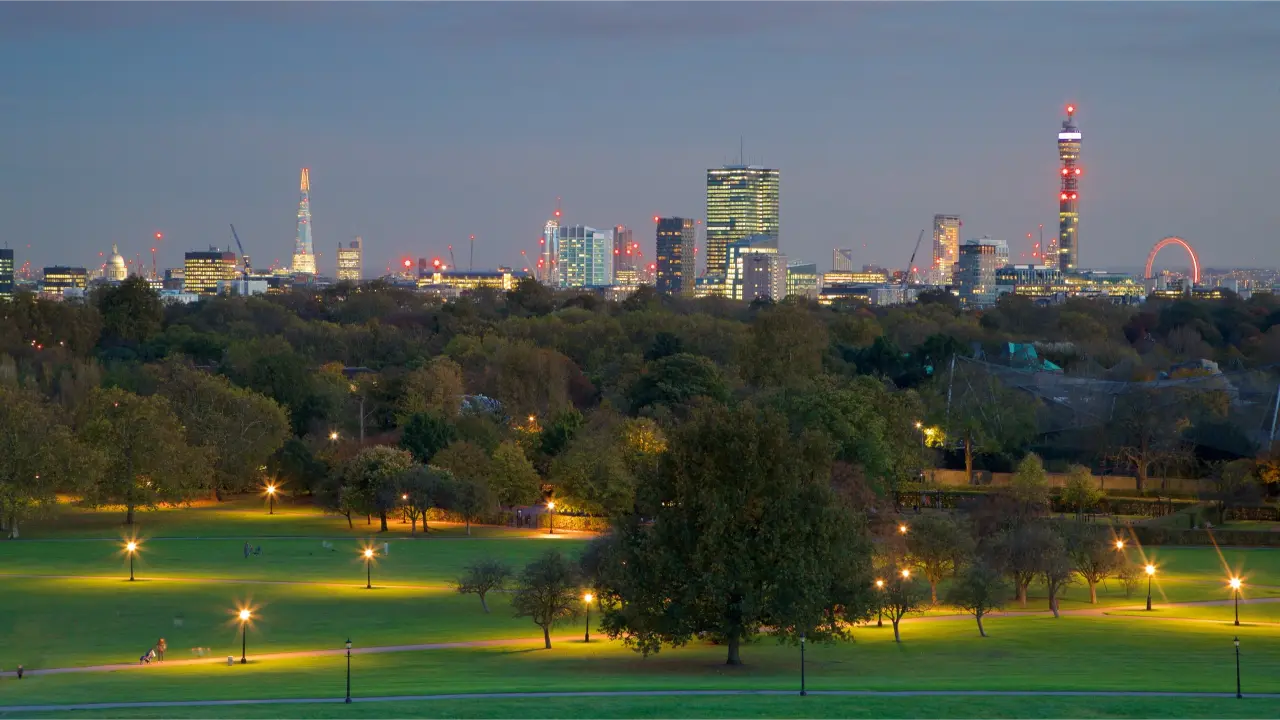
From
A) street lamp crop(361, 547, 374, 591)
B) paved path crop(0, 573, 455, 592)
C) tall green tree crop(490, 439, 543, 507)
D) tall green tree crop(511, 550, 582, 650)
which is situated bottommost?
paved path crop(0, 573, 455, 592)

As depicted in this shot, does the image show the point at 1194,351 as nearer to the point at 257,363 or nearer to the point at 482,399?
the point at 482,399

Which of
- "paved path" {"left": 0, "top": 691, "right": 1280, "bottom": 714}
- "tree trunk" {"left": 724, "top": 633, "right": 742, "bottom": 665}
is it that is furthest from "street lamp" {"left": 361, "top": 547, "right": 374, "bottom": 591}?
"paved path" {"left": 0, "top": 691, "right": 1280, "bottom": 714}

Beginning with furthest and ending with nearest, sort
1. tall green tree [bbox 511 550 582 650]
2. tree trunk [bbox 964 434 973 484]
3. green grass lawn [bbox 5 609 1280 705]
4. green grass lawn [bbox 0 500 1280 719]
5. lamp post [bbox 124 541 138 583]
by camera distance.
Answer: tree trunk [bbox 964 434 973 484]
lamp post [bbox 124 541 138 583]
tall green tree [bbox 511 550 582 650]
green grass lawn [bbox 0 500 1280 719]
green grass lawn [bbox 5 609 1280 705]

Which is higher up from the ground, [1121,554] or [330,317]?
[330,317]

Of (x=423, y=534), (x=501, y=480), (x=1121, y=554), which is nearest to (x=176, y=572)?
(x=423, y=534)

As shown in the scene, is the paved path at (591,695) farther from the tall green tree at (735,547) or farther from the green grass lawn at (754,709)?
the tall green tree at (735,547)

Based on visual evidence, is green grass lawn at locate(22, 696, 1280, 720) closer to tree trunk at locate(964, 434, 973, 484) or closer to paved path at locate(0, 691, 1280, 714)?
paved path at locate(0, 691, 1280, 714)
